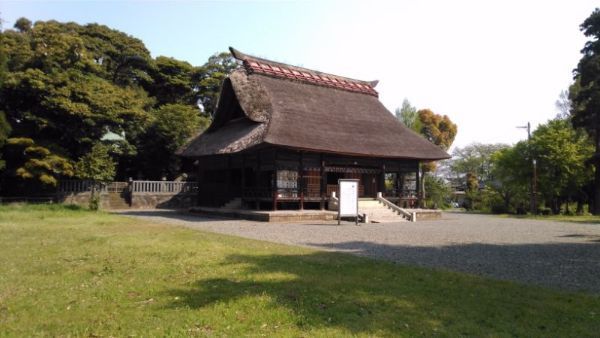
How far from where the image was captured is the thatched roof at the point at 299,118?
20.7m

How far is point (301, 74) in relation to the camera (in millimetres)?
26656

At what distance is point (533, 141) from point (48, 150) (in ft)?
107

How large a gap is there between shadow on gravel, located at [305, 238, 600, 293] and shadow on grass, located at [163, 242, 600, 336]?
0.20 metres

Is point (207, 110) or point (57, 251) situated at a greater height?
point (207, 110)

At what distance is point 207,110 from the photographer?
41.2m

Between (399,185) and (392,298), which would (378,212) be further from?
(392,298)

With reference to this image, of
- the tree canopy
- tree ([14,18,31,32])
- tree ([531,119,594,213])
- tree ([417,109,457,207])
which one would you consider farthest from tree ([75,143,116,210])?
tree ([417,109,457,207])

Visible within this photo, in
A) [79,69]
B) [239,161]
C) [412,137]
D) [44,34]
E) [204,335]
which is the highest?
[44,34]

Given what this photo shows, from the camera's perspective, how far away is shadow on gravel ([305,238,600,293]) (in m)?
7.49

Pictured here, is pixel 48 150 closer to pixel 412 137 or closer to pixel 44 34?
pixel 44 34

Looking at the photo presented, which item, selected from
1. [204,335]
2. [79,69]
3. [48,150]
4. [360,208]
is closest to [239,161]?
[360,208]

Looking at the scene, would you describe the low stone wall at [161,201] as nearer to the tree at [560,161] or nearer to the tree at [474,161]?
the tree at [560,161]

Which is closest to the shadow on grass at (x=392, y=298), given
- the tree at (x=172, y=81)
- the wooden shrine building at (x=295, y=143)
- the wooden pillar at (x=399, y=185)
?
the wooden shrine building at (x=295, y=143)

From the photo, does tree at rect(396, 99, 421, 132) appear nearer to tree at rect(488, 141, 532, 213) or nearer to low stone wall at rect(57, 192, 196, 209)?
tree at rect(488, 141, 532, 213)
